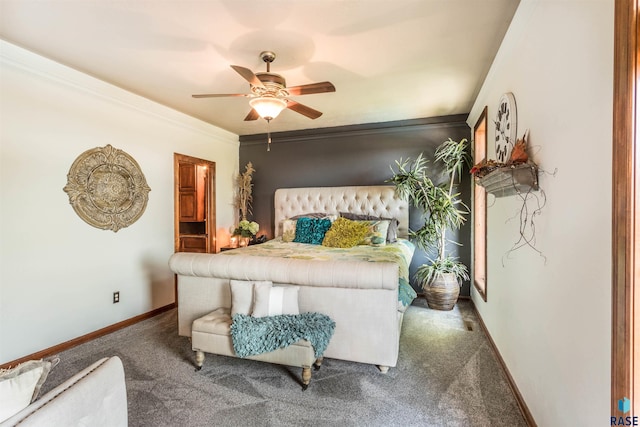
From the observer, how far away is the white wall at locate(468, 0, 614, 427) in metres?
1.07

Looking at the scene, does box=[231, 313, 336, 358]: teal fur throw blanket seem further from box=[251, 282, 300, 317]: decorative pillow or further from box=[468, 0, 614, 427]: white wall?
box=[468, 0, 614, 427]: white wall

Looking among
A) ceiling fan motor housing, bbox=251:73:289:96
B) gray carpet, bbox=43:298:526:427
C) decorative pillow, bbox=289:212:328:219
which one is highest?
ceiling fan motor housing, bbox=251:73:289:96

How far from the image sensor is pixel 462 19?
2070 millimetres

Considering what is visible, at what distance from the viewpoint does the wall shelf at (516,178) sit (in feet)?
5.31

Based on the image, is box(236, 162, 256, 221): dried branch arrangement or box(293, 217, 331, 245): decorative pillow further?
box(236, 162, 256, 221): dried branch arrangement

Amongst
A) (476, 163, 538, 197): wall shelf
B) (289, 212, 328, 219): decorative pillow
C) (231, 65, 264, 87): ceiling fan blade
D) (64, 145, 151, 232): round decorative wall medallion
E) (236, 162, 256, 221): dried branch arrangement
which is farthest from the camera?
(236, 162, 256, 221): dried branch arrangement

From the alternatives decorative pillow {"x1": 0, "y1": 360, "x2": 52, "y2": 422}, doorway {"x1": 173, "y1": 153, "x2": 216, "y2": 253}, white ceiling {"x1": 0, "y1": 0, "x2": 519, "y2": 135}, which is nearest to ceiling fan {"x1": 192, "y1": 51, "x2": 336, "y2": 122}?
white ceiling {"x1": 0, "y1": 0, "x2": 519, "y2": 135}

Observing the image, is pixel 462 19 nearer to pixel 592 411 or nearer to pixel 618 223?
pixel 618 223

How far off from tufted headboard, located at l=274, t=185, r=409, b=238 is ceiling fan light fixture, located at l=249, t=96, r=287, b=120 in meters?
2.26

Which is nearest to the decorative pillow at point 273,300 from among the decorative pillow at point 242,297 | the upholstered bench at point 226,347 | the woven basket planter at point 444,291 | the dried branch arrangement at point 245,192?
the decorative pillow at point 242,297

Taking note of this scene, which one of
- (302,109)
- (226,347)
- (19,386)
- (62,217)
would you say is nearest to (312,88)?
(302,109)

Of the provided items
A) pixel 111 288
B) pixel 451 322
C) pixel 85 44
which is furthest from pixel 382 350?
pixel 85 44

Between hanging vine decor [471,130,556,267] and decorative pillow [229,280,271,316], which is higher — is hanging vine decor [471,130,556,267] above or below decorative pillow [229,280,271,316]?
above

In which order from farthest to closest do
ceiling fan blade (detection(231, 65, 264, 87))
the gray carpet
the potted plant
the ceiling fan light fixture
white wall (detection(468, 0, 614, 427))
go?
the potted plant, the ceiling fan light fixture, ceiling fan blade (detection(231, 65, 264, 87)), the gray carpet, white wall (detection(468, 0, 614, 427))
